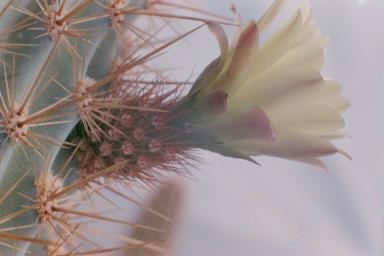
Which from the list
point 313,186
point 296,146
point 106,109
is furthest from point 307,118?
point 313,186

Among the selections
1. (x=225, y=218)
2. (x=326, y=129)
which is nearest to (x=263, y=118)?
(x=326, y=129)

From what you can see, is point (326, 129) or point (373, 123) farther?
point (373, 123)

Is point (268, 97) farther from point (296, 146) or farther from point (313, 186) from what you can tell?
point (313, 186)

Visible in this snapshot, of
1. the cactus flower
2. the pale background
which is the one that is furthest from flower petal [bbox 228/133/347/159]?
the pale background

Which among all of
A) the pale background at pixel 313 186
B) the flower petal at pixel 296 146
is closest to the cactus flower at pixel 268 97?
the flower petal at pixel 296 146

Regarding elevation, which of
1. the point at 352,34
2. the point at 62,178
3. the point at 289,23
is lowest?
the point at 62,178

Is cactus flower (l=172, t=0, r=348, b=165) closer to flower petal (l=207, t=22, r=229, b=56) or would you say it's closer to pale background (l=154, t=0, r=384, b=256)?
flower petal (l=207, t=22, r=229, b=56)

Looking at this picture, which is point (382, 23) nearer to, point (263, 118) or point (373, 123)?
point (373, 123)
